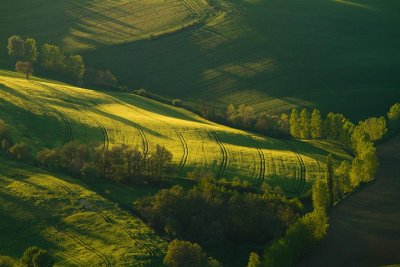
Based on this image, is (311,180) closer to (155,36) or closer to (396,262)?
(396,262)

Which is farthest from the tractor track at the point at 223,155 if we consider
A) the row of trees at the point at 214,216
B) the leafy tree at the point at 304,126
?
the leafy tree at the point at 304,126

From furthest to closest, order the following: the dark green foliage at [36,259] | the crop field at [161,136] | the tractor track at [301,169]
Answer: the crop field at [161,136], the tractor track at [301,169], the dark green foliage at [36,259]

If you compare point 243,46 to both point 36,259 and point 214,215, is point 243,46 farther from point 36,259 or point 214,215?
point 36,259

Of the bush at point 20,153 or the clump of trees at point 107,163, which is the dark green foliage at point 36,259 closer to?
the clump of trees at point 107,163

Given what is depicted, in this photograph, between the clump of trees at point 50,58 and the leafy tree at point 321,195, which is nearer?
the leafy tree at point 321,195

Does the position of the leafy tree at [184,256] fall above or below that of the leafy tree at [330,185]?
below

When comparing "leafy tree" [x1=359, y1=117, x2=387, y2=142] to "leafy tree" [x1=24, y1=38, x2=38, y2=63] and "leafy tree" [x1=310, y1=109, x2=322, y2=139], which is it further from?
"leafy tree" [x1=24, y1=38, x2=38, y2=63]
